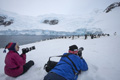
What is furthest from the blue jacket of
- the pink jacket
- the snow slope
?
the snow slope

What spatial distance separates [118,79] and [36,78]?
2299 mm

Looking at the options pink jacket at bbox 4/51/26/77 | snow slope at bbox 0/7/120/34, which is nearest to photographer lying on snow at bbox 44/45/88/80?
pink jacket at bbox 4/51/26/77

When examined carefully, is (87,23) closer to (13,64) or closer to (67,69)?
(67,69)

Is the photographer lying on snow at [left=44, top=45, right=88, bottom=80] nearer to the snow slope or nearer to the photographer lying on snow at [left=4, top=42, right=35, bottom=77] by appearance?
the photographer lying on snow at [left=4, top=42, right=35, bottom=77]

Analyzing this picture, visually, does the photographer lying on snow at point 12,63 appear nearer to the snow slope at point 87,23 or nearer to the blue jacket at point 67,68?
the blue jacket at point 67,68

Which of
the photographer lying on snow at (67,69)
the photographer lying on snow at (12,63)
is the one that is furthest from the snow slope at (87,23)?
the photographer lying on snow at (12,63)

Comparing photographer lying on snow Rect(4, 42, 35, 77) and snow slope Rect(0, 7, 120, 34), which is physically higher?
snow slope Rect(0, 7, 120, 34)

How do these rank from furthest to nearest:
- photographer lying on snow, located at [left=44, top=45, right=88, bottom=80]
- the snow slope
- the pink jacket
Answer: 1. the snow slope
2. the pink jacket
3. photographer lying on snow, located at [left=44, top=45, right=88, bottom=80]

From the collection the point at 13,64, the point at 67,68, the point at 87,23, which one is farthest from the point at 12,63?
the point at 87,23

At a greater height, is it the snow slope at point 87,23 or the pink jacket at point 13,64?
the snow slope at point 87,23

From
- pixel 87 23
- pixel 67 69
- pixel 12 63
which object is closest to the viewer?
pixel 67 69

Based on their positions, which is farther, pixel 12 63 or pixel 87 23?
pixel 87 23

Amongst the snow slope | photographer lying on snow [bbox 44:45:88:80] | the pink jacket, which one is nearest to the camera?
photographer lying on snow [bbox 44:45:88:80]

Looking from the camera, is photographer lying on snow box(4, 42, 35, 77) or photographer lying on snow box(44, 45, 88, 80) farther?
photographer lying on snow box(4, 42, 35, 77)
